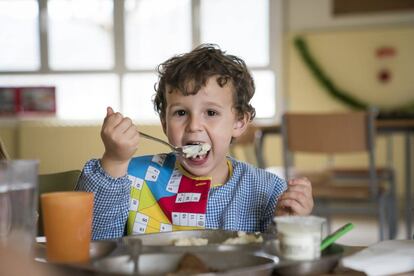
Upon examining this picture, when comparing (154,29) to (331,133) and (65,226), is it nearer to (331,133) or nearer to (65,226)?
(331,133)

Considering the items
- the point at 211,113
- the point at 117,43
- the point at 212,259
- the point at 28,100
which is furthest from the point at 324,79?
the point at 212,259

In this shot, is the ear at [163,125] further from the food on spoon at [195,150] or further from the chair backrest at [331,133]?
the chair backrest at [331,133]

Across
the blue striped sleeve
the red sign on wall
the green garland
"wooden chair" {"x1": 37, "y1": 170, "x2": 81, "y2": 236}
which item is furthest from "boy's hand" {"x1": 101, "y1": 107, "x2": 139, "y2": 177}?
the green garland

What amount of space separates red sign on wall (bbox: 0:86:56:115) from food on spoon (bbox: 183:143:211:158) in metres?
1.06

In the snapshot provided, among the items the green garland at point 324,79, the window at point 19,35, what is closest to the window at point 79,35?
the window at point 19,35

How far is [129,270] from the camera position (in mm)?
751

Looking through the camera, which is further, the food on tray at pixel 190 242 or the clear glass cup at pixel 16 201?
the food on tray at pixel 190 242

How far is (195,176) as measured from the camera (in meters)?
1.24

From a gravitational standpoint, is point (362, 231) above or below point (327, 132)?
below

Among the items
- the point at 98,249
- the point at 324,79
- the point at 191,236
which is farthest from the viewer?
the point at 324,79

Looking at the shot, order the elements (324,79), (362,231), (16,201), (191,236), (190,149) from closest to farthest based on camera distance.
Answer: (16,201)
(191,236)
(190,149)
(362,231)
(324,79)

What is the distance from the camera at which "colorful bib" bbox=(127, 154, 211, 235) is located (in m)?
1.17

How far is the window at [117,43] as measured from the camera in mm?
5941

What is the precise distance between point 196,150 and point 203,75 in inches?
6.5
